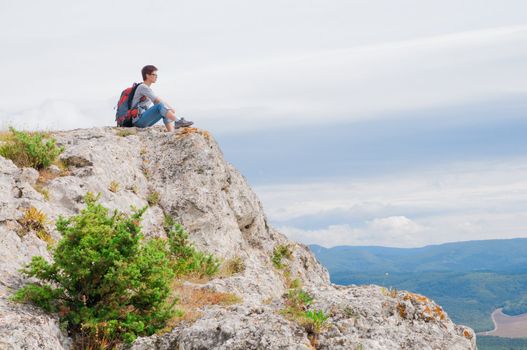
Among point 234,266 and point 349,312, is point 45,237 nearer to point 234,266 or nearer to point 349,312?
point 234,266

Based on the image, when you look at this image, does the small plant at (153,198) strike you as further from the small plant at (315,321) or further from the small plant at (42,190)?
the small plant at (315,321)

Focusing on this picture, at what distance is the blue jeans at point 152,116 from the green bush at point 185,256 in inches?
244

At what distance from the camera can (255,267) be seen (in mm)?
21609

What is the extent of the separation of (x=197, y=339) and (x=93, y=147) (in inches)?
485

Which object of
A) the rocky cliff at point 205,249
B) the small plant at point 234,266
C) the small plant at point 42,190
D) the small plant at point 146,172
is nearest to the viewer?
the rocky cliff at point 205,249

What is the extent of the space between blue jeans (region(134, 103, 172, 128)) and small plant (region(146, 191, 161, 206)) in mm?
4713

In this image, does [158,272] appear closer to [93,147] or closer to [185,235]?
[185,235]

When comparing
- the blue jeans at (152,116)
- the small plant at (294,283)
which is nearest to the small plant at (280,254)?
the small plant at (294,283)

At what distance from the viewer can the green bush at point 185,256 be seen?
714 inches

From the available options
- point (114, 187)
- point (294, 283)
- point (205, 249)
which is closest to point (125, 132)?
point (114, 187)

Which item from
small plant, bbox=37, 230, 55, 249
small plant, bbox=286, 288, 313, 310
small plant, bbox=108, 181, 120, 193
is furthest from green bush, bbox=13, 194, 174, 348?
small plant, bbox=108, 181, 120, 193

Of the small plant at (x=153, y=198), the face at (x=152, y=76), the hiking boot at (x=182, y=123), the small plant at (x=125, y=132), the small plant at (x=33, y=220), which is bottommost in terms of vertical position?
the small plant at (x=33, y=220)

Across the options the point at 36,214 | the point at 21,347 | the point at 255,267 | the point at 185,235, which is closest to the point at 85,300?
the point at 21,347

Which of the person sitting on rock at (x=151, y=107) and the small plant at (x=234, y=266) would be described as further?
the person sitting on rock at (x=151, y=107)
